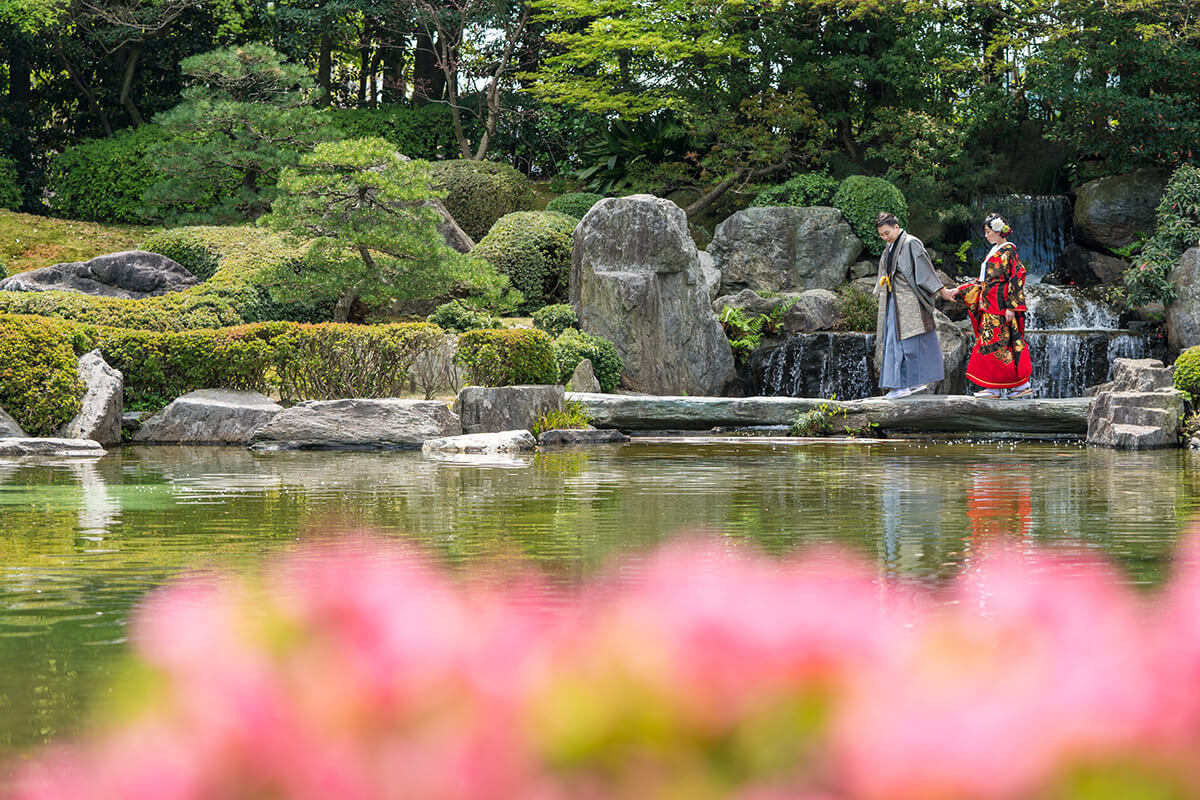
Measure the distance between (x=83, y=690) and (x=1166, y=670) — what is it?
9.36 ft

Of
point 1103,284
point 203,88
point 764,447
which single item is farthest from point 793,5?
point 764,447

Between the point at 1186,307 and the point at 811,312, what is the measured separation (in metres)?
5.51

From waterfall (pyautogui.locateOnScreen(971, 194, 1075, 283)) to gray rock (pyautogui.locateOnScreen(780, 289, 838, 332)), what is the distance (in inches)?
189

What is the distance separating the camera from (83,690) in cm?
314

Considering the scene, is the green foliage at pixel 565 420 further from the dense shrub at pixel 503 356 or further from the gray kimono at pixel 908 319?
the gray kimono at pixel 908 319

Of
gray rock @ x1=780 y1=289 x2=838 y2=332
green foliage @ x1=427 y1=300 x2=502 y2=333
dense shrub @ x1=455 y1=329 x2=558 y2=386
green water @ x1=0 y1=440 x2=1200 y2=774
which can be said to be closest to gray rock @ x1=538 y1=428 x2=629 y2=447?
dense shrub @ x1=455 y1=329 x2=558 y2=386

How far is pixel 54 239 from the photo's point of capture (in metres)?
24.2

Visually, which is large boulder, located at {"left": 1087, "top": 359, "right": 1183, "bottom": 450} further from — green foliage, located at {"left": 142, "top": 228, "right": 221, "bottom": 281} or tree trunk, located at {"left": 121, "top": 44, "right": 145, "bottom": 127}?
tree trunk, located at {"left": 121, "top": 44, "right": 145, "bottom": 127}

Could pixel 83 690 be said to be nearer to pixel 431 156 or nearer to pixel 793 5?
pixel 793 5

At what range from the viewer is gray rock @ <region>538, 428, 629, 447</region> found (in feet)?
44.2

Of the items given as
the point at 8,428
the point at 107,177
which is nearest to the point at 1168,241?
the point at 8,428

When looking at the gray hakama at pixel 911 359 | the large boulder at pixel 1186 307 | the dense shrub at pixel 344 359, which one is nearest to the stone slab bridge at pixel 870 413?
the gray hakama at pixel 911 359

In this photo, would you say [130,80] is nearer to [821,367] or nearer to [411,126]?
[411,126]

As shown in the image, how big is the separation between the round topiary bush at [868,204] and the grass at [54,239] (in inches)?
525
